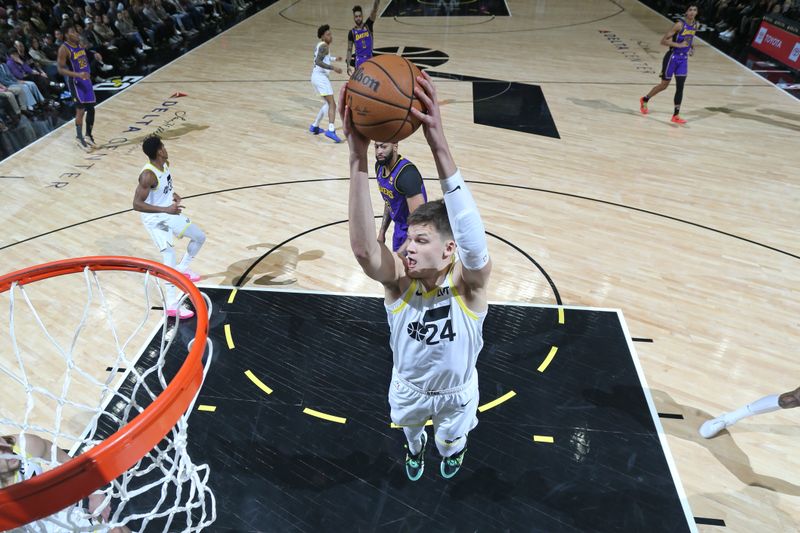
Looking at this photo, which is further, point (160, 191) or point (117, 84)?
point (117, 84)

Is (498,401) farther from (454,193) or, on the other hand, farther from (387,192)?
(454,193)

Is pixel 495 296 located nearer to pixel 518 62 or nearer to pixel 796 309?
pixel 796 309

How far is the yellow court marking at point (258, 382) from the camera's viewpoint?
12.8 feet

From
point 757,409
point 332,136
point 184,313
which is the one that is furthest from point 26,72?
point 757,409

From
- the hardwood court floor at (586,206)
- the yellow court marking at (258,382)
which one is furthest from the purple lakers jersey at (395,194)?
the yellow court marking at (258,382)

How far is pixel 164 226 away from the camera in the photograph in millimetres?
4543

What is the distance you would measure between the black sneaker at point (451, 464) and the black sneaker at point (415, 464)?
0.45 ft

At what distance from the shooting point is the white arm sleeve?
1779mm

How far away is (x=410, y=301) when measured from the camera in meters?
2.34

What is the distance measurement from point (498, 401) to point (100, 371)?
3036mm

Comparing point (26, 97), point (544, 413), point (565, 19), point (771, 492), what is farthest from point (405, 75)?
point (565, 19)

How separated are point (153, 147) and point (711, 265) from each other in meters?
5.31

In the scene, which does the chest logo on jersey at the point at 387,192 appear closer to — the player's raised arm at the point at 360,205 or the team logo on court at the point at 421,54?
the player's raised arm at the point at 360,205

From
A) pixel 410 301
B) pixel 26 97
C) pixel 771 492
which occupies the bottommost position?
pixel 771 492
